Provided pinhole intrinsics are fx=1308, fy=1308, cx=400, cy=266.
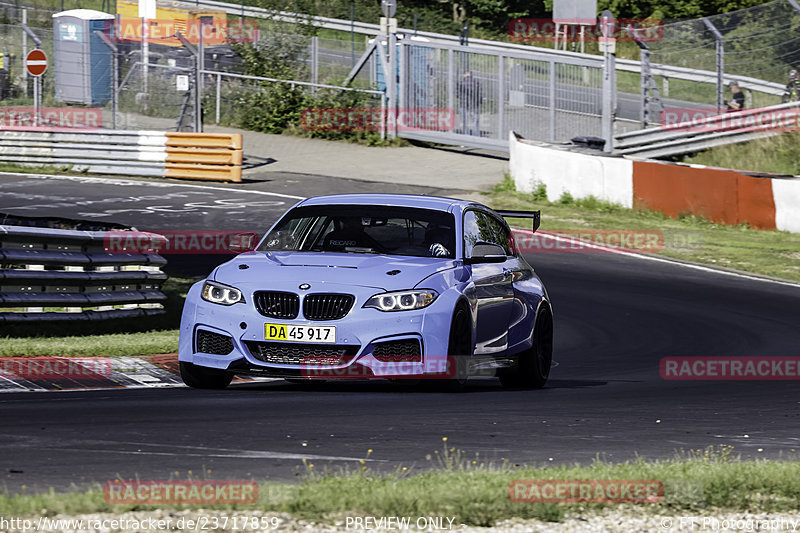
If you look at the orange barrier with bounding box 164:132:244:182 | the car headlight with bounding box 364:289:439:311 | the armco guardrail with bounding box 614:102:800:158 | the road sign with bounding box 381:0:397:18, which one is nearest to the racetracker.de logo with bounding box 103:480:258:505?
the car headlight with bounding box 364:289:439:311

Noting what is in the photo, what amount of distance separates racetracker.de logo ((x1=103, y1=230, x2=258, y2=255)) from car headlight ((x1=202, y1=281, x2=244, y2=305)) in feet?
2.02

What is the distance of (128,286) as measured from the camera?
1390cm

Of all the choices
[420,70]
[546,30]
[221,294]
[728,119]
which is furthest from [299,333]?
[546,30]

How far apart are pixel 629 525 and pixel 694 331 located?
982cm

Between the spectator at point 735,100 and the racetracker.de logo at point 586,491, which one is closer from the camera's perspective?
the racetracker.de logo at point 586,491

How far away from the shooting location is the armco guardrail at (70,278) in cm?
1236

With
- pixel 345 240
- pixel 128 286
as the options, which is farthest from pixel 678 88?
pixel 345 240

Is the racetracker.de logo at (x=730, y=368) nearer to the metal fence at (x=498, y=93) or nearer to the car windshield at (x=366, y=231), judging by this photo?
the car windshield at (x=366, y=231)

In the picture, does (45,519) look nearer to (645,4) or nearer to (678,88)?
(678,88)

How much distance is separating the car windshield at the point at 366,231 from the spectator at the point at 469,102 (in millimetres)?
24064

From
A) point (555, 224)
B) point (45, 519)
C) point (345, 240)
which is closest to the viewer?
point (45, 519)

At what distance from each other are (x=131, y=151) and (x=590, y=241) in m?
12.4

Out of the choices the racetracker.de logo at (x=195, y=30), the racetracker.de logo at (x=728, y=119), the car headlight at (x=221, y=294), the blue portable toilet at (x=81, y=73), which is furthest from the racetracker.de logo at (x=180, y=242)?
the racetracker.de logo at (x=195, y=30)

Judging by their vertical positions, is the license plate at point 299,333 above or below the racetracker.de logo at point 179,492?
above
